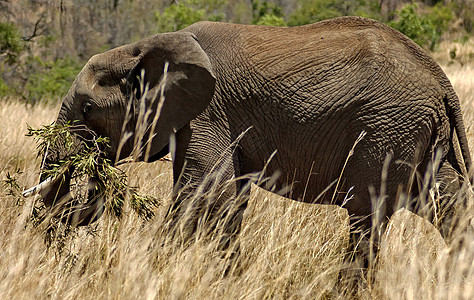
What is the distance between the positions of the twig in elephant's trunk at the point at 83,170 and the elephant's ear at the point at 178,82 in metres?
0.37

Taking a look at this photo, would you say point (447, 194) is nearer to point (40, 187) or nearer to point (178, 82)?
point (178, 82)

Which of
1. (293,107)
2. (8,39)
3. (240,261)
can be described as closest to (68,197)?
(240,261)

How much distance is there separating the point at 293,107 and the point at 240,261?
1082 millimetres

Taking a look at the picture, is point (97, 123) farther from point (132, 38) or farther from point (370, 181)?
point (132, 38)

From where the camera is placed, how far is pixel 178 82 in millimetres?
3842

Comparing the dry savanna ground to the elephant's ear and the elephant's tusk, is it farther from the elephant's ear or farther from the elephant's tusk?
the elephant's ear

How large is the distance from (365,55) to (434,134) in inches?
25.6

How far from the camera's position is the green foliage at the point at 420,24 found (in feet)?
68.2

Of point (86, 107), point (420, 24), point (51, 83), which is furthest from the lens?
point (420, 24)

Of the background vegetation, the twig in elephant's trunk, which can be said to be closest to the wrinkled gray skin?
the twig in elephant's trunk

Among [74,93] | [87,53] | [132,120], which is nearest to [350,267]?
[132,120]

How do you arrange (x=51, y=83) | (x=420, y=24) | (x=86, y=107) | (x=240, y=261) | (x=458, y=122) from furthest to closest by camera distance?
(x=420, y=24) < (x=51, y=83) < (x=240, y=261) < (x=86, y=107) < (x=458, y=122)

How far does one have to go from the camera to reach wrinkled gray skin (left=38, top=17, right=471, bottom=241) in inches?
143

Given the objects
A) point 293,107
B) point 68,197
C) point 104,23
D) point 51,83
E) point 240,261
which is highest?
point 293,107
